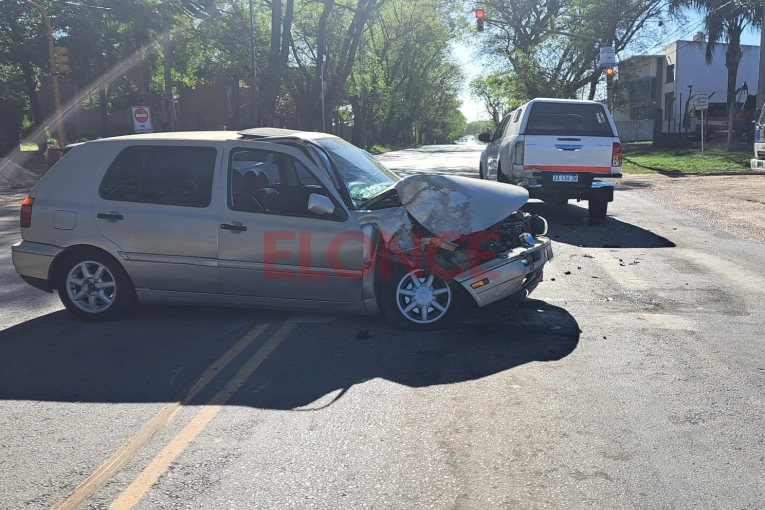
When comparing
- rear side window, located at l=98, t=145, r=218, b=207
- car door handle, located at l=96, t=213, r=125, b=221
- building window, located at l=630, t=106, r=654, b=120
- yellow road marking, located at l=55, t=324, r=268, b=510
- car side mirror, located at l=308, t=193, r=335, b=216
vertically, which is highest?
building window, located at l=630, t=106, r=654, b=120

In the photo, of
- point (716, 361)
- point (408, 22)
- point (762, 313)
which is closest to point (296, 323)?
point (716, 361)

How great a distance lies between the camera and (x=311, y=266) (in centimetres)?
611

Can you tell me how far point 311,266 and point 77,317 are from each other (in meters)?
2.33

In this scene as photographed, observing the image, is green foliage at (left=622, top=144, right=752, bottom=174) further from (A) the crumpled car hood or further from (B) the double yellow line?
(B) the double yellow line

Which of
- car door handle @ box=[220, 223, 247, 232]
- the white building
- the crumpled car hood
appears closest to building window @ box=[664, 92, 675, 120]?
the white building

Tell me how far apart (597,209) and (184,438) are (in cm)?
1026

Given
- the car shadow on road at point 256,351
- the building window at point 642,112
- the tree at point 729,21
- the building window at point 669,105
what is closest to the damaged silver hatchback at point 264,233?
the car shadow on road at point 256,351

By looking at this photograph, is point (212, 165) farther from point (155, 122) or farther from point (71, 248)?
point (155, 122)

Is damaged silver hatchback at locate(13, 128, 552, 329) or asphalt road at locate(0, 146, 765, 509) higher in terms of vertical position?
damaged silver hatchback at locate(13, 128, 552, 329)

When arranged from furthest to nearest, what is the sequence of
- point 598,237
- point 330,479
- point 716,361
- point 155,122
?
1. point 155,122
2. point 598,237
3. point 716,361
4. point 330,479

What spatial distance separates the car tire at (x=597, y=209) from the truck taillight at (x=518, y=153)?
1.58 metres

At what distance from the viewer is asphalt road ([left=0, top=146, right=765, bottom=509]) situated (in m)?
3.50

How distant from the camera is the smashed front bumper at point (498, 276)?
5.89 meters

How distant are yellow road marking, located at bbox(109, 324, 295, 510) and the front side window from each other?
125 centimetres
